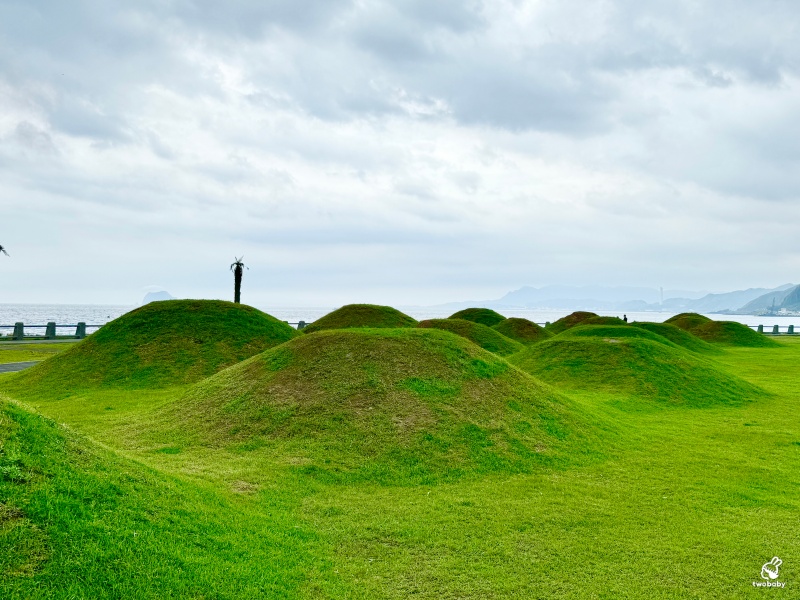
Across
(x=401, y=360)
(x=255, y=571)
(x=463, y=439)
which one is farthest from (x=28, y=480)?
(x=401, y=360)

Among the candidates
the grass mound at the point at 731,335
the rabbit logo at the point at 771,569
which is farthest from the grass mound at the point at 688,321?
the rabbit logo at the point at 771,569

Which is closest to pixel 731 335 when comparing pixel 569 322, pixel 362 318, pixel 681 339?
pixel 681 339

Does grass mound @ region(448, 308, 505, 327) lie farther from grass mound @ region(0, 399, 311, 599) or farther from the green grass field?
grass mound @ region(0, 399, 311, 599)

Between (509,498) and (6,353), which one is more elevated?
(6,353)

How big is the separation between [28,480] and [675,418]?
20.3 metres

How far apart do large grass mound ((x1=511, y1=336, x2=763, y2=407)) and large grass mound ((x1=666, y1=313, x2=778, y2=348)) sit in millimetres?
33936

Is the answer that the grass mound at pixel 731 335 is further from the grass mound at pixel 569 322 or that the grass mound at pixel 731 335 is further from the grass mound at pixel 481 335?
the grass mound at pixel 481 335

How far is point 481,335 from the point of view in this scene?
43.1m

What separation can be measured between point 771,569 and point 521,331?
45.3 metres

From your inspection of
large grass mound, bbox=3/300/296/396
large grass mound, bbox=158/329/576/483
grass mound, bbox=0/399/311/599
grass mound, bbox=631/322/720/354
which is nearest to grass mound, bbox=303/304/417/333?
large grass mound, bbox=3/300/296/396

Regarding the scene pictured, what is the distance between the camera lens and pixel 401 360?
1697 cm

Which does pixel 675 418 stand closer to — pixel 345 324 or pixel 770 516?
pixel 770 516

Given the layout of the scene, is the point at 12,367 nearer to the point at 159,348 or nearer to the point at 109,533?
the point at 159,348

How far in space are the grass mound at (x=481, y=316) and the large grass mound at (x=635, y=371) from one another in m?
24.8
